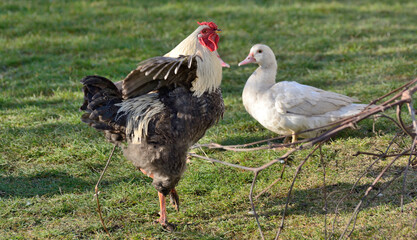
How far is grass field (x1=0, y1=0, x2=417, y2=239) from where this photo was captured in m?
3.97

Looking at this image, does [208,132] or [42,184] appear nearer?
[42,184]

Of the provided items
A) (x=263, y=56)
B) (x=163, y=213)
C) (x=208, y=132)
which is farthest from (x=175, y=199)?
(x=263, y=56)

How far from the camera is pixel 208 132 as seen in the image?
224 inches

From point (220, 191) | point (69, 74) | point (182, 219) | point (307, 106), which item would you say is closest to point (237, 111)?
point (307, 106)

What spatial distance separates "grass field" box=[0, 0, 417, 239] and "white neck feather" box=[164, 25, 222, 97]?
1.07 m

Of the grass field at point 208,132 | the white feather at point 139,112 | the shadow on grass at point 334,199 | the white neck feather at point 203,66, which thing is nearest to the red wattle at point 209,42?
the white neck feather at point 203,66

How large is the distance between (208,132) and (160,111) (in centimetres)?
A: 196

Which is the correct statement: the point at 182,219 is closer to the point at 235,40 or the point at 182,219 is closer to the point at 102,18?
the point at 235,40

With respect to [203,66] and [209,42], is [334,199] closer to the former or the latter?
[203,66]

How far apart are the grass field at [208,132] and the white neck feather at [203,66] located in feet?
3.52

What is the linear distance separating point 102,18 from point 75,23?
61cm

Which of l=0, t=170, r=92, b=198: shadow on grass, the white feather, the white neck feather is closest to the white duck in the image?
the white neck feather

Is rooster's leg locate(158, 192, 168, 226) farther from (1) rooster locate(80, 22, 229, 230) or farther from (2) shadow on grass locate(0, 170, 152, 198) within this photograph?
(2) shadow on grass locate(0, 170, 152, 198)

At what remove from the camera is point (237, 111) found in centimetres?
627
